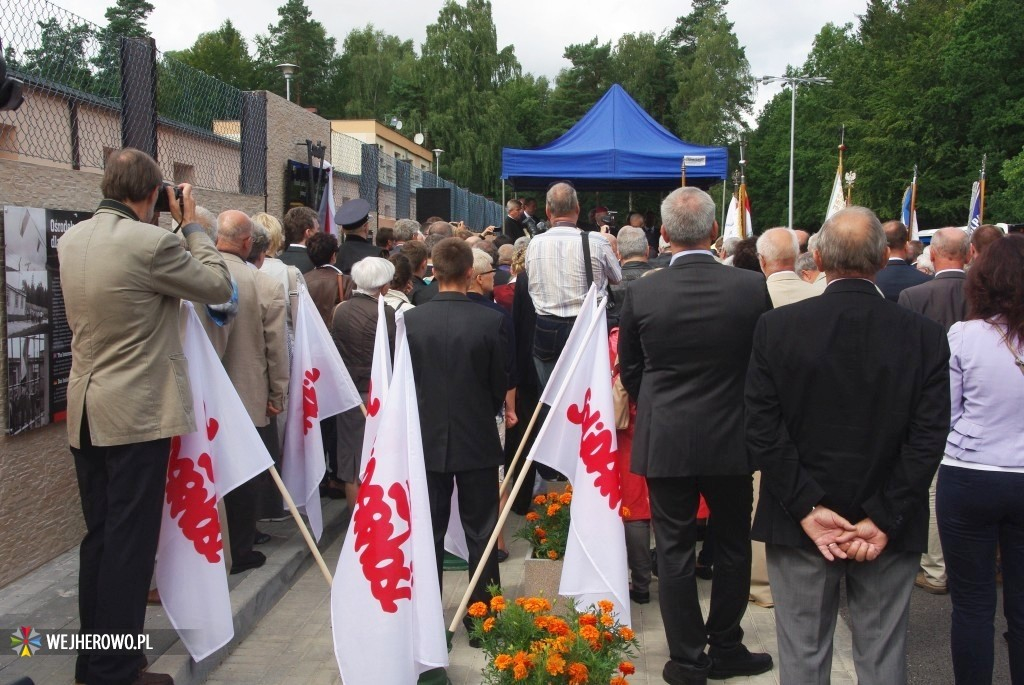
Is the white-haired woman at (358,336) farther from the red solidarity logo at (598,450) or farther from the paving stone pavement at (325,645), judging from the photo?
the red solidarity logo at (598,450)

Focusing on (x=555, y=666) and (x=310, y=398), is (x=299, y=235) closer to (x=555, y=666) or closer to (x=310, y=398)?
(x=310, y=398)

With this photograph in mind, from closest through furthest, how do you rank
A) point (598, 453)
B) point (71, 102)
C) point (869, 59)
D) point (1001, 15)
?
point (598, 453), point (71, 102), point (1001, 15), point (869, 59)

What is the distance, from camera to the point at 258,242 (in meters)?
5.79

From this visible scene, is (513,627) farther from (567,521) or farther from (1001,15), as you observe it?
(1001,15)

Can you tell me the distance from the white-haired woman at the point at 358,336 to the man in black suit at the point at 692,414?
2306 millimetres

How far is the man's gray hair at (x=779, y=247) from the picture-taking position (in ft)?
17.3

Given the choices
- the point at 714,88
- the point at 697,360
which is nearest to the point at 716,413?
the point at 697,360

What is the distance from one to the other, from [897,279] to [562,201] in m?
2.45

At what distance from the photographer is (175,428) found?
3859mm

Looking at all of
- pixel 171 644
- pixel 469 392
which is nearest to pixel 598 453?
pixel 469 392

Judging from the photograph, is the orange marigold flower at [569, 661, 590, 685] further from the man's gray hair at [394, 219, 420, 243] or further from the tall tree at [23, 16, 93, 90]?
the man's gray hair at [394, 219, 420, 243]

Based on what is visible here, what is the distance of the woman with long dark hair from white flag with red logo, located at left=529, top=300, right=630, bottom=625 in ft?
4.65

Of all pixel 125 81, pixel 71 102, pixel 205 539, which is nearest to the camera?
pixel 205 539

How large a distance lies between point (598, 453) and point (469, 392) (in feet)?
2.28
